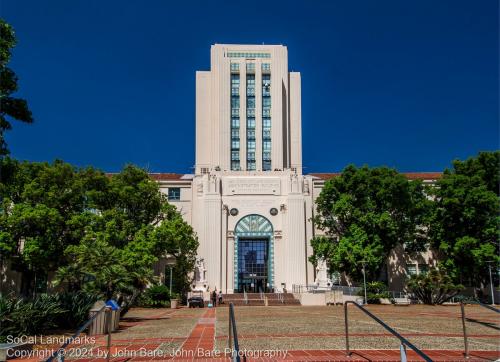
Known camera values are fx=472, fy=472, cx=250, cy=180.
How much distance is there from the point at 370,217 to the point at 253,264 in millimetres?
13715

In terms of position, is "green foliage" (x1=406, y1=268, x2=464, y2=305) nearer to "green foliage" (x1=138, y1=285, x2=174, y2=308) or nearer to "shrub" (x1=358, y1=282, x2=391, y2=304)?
"shrub" (x1=358, y1=282, x2=391, y2=304)

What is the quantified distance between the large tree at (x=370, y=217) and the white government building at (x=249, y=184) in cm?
425

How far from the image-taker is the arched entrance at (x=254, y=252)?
152 feet

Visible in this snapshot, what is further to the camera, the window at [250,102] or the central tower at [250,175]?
the window at [250,102]

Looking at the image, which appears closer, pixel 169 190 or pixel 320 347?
pixel 320 347

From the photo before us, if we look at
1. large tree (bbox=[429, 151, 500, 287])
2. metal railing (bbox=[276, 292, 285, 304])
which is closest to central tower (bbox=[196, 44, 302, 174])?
metal railing (bbox=[276, 292, 285, 304])

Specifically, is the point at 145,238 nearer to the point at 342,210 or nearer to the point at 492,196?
the point at 342,210

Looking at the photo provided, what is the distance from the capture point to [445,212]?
38344 millimetres

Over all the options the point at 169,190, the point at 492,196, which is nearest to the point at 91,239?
the point at 169,190

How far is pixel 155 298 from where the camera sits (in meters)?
35.1

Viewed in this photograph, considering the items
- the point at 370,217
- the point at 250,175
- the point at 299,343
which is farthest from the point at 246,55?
the point at 299,343

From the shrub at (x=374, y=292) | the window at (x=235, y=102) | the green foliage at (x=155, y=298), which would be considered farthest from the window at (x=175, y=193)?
the shrub at (x=374, y=292)

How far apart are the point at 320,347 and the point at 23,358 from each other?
6.35 metres

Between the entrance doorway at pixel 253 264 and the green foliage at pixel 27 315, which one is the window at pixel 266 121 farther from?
the green foliage at pixel 27 315
